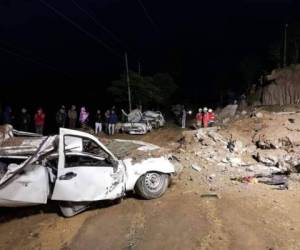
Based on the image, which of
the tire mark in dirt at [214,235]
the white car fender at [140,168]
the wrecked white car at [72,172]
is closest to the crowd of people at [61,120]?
the wrecked white car at [72,172]

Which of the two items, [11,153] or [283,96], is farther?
[283,96]

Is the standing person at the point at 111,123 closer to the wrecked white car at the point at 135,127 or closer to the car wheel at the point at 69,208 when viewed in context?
the wrecked white car at the point at 135,127

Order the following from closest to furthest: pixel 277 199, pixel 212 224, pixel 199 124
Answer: pixel 212 224 < pixel 277 199 < pixel 199 124

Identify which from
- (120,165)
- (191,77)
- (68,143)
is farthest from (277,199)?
(191,77)

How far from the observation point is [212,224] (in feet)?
31.9

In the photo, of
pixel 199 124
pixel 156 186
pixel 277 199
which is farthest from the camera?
pixel 199 124

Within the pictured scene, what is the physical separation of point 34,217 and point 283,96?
1299 inches

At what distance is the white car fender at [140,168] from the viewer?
Result: 1080 cm

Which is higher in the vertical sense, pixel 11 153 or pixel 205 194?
pixel 11 153

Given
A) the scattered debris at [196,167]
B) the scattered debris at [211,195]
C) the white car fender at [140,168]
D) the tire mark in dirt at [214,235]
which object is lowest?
the tire mark in dirt at [214,235]

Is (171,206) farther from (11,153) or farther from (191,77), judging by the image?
(191,77)

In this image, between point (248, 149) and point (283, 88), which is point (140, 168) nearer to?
point (248, 149)

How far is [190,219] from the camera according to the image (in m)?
10.0

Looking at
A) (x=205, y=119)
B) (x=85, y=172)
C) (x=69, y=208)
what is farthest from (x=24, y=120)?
(x=85, y=172)
